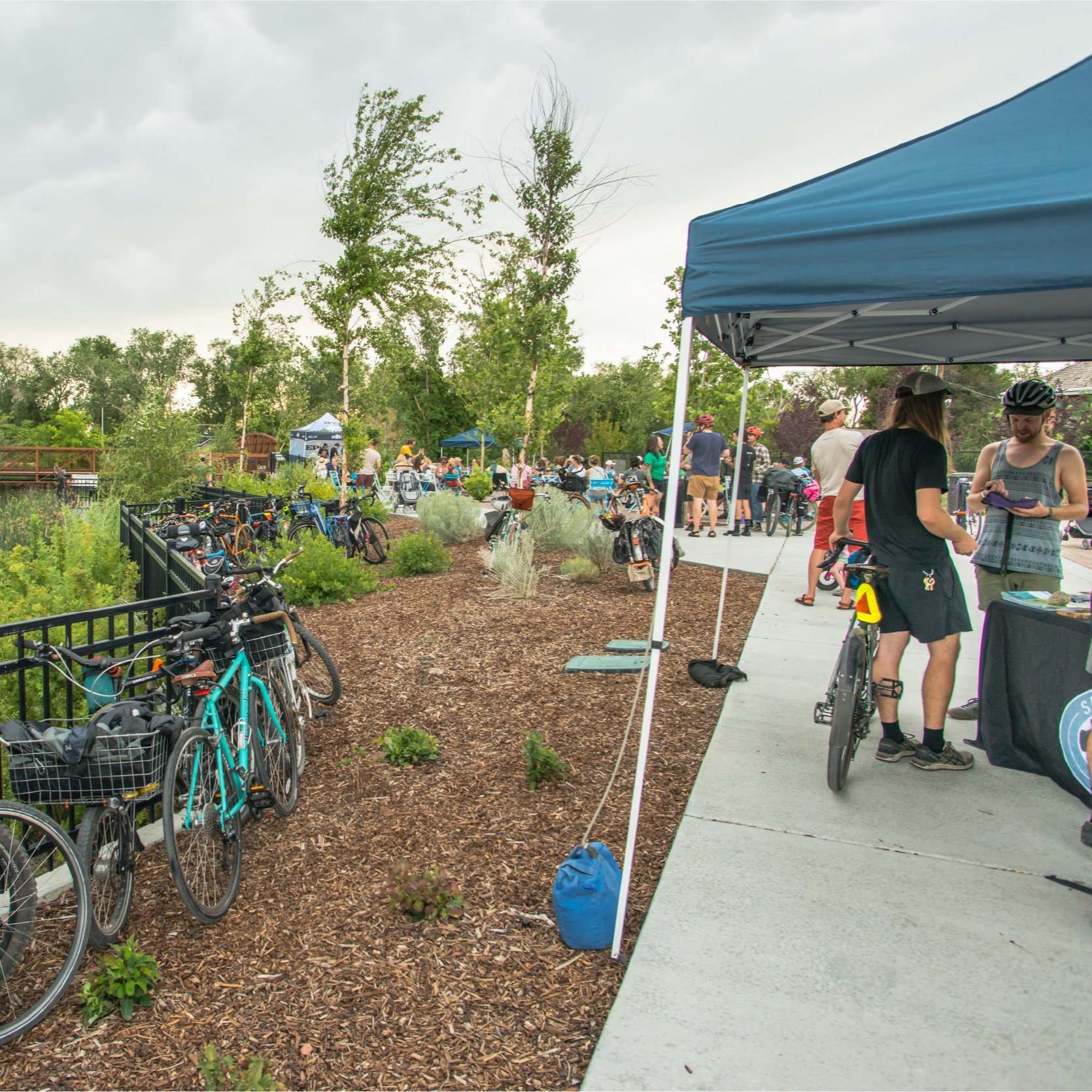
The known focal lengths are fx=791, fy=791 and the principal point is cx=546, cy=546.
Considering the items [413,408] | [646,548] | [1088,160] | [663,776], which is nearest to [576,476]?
[646,548]

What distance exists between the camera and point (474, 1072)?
2.11 metres

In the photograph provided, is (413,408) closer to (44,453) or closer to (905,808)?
(44,453)

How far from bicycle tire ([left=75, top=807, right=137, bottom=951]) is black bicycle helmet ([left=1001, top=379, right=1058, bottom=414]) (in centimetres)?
412

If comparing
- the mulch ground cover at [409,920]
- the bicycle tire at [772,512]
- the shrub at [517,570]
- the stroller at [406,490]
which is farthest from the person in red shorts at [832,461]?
the stroller at [406,490]

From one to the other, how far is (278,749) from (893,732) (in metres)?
2.98

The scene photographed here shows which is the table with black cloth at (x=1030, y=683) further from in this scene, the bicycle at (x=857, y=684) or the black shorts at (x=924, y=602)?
the bicycle at (x=857, y=684)

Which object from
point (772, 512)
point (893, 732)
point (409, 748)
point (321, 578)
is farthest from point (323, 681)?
point (772, 512)

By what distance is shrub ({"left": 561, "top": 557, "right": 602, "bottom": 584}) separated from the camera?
28.6 ft

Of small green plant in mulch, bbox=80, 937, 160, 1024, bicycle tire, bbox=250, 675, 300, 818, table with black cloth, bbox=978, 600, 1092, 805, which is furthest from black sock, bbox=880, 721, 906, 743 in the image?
small green plant in mulch, bbox=80, 937, 160, 1024

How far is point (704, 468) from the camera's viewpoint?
40.8ft

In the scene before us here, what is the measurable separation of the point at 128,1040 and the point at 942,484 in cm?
359

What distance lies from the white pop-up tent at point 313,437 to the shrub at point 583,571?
2903 centimetres

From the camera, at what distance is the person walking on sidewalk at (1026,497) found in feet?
12.9

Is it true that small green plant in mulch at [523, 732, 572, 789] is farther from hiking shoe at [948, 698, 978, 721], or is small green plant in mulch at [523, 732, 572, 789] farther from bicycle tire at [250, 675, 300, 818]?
hiking shoe at [948, 698, 978, 721]
